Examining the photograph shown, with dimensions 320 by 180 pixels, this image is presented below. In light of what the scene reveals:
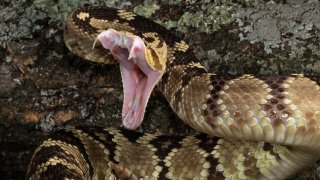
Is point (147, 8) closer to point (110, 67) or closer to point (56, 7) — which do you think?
point (110, 67)

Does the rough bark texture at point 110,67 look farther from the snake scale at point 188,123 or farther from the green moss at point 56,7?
the green moss at point 56,7

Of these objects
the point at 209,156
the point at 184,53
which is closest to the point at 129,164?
the point at 209,156

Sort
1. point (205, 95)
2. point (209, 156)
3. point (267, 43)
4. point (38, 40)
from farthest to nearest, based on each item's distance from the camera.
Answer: point (38, 40)
point (267, 43)
point (209, 156)
point (205, 95)

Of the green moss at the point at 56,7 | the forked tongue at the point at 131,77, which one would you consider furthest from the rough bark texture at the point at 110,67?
the forked tongue at the point at 131,77

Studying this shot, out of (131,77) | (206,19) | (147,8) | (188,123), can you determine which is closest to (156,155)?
(188,123)

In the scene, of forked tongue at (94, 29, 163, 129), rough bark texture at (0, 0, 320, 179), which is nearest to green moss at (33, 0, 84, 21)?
rough bark texture at (0, 0, 320, 179)

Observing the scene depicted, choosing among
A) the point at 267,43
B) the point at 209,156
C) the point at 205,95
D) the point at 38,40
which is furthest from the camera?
the point at 38,40

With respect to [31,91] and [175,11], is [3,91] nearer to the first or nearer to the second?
[31,91]
